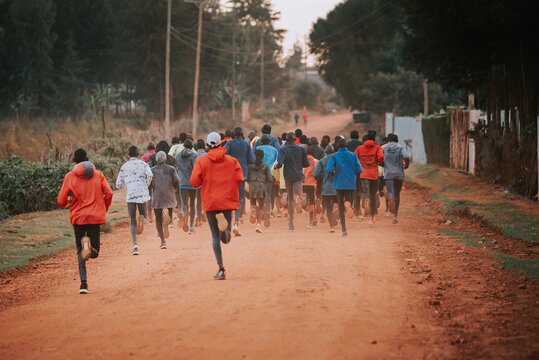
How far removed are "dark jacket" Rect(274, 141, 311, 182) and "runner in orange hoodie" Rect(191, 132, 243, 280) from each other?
14.6ft

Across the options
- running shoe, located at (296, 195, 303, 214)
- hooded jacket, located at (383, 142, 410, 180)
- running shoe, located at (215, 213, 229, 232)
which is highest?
hooded jacket, located at (383, 142, 410, 180)

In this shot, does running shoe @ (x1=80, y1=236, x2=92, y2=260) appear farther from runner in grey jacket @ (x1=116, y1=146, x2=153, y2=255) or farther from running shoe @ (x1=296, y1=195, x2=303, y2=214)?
running shoe @ (x1=296, y1=195, x2=303, y2=214)

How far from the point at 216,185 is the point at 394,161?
→ 665 centimetres

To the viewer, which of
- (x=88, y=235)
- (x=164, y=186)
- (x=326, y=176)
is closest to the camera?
(x=88, y=235)

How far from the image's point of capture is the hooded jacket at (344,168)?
12.9 meters

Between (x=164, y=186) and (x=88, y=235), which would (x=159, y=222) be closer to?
(x=164, y=186)

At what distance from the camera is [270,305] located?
734 cm

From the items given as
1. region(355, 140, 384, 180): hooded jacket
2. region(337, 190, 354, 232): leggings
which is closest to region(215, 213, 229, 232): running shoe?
region(337, 190, 354, 232): leggings

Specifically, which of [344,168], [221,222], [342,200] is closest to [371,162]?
[344,168]

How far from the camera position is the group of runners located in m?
8.83

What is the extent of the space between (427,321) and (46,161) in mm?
18099

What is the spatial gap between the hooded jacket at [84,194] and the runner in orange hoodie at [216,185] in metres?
1.33

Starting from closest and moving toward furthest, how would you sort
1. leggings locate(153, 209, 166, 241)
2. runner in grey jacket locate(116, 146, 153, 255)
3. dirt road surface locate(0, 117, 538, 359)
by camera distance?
dirt road surface locate(0, 117, 538, 359)
runner in grey jacket locate(116, 146, 153, 255)
leggings locate(153, 209, 166, 241)

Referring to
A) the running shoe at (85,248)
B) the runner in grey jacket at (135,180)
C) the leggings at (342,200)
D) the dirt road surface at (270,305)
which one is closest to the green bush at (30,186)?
the dirt road surface at (270,305)
